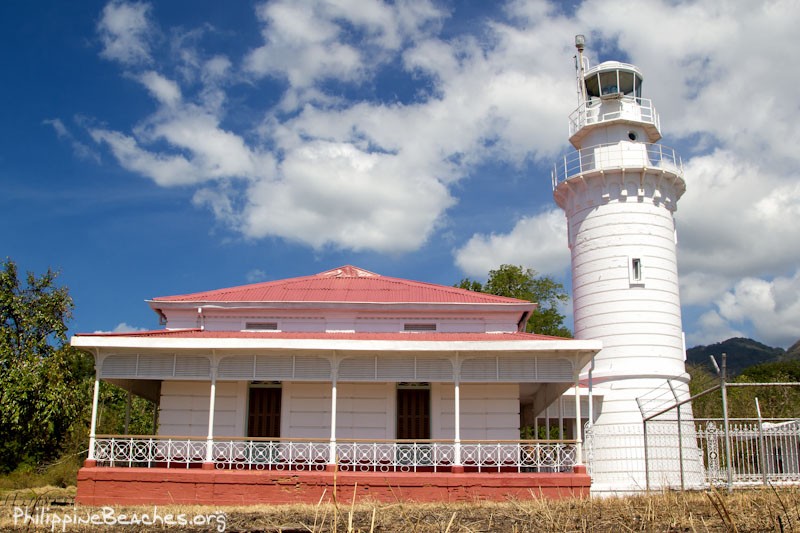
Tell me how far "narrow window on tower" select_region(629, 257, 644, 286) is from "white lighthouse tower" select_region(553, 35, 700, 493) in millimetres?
30

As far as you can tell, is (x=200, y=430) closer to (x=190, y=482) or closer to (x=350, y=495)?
(x=190, y=482)

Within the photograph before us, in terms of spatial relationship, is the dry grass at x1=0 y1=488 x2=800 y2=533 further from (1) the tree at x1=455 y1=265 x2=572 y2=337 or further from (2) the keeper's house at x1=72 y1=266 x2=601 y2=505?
(1) the tree at x1=455 y1=265 x2=572 y2=337

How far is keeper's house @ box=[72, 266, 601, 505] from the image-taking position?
674 inches

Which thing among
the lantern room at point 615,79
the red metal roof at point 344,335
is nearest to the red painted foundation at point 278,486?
the red metal roof at point 344,335

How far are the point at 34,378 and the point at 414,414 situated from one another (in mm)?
14062

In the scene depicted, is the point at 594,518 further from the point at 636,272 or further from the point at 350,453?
the point at 636,272

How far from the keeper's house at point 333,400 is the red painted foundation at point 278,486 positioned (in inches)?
1.1

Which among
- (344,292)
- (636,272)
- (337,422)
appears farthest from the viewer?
(636,272)

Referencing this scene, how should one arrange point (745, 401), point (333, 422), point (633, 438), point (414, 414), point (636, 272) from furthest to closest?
point (745, 401), point (636, 272), point (633, 438), point (414, 414), point (333, 422)

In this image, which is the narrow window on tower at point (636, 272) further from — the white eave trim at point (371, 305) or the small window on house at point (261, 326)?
the small window on house at point (261, 326)

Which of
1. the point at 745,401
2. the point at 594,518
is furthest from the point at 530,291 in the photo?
the point at 594,518

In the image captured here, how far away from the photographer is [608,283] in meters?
23.2

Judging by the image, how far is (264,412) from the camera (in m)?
19.9

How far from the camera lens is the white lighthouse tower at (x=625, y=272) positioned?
21.9m
